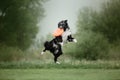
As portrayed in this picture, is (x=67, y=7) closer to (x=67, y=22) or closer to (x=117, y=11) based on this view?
(x=67, y=22)

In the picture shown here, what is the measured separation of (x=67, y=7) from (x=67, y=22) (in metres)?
0.18

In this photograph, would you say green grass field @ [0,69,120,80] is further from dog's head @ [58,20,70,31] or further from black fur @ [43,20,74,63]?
dog's head @ [58,20,70,31]

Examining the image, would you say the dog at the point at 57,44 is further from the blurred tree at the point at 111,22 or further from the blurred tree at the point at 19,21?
the blurred tree at the point at 111,22

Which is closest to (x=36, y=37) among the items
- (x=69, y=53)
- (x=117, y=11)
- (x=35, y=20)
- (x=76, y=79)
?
(x=35, y=20)

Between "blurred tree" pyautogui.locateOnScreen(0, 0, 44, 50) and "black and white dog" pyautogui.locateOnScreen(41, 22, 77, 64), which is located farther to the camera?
"blurred tree" pyautogui.locateOnScreen(0, 0, 44, 50)

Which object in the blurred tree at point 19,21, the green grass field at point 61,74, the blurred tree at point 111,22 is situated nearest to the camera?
the green grass field at point 61,74

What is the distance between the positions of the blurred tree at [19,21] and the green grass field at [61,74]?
342 millimetres

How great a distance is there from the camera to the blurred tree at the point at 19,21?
3.67 m

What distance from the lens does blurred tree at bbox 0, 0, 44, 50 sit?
367cm

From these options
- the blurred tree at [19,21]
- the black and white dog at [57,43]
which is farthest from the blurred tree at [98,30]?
the blurred tree at [19,21]

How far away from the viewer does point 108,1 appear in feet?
11.5

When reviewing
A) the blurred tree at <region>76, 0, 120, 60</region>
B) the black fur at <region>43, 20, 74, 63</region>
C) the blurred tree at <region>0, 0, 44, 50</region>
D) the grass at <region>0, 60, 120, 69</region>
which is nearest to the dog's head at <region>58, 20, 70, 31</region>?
the black fur at <region>43, 20, 74, 63</region>

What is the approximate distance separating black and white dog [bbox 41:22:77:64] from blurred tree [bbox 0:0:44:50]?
8.6 inches

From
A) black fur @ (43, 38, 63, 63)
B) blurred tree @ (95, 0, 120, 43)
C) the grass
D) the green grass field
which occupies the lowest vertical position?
the green grass field
